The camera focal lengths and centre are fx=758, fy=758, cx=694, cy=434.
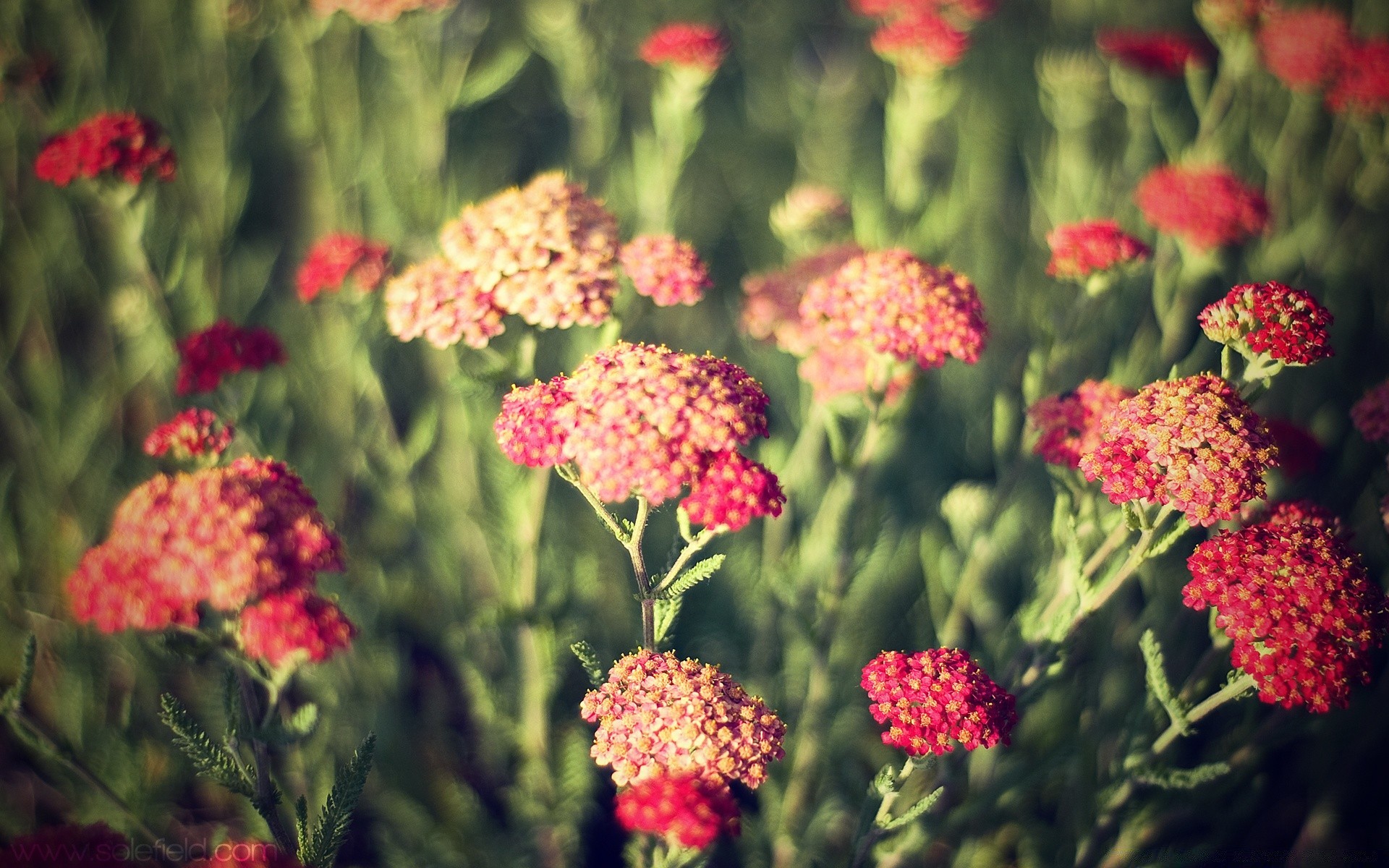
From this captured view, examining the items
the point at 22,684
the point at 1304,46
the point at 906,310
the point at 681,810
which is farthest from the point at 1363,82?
the point at 22,684

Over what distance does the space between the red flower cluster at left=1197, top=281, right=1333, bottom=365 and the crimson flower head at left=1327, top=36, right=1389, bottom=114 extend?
75.3 inches

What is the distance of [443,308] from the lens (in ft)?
5.79

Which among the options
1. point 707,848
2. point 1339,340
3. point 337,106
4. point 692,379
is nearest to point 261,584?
point 692,379

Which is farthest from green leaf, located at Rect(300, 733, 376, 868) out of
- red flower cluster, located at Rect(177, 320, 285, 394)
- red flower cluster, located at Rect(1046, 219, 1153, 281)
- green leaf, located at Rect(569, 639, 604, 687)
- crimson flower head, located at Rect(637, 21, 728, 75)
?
crimson flower head, located at Rect(637, 21, 728, 75)

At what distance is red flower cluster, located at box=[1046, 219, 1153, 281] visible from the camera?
6.56 ft

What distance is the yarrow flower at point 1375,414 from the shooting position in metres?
1.85

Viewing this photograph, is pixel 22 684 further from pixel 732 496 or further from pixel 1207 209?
pixel 1207 209

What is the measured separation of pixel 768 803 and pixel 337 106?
3.69m

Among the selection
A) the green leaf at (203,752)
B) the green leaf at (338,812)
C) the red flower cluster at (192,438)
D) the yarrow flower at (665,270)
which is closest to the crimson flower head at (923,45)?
the yarrow flower at (665,270)

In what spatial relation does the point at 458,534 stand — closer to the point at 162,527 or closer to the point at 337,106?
the point at 162,527

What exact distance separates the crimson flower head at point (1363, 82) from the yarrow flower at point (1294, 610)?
2.18 meters

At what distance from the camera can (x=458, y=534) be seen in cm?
283

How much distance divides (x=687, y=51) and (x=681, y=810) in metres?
2.24

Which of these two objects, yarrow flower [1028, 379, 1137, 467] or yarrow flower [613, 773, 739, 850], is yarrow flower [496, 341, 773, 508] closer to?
yarrow flower [613, 773, 739, 850]
